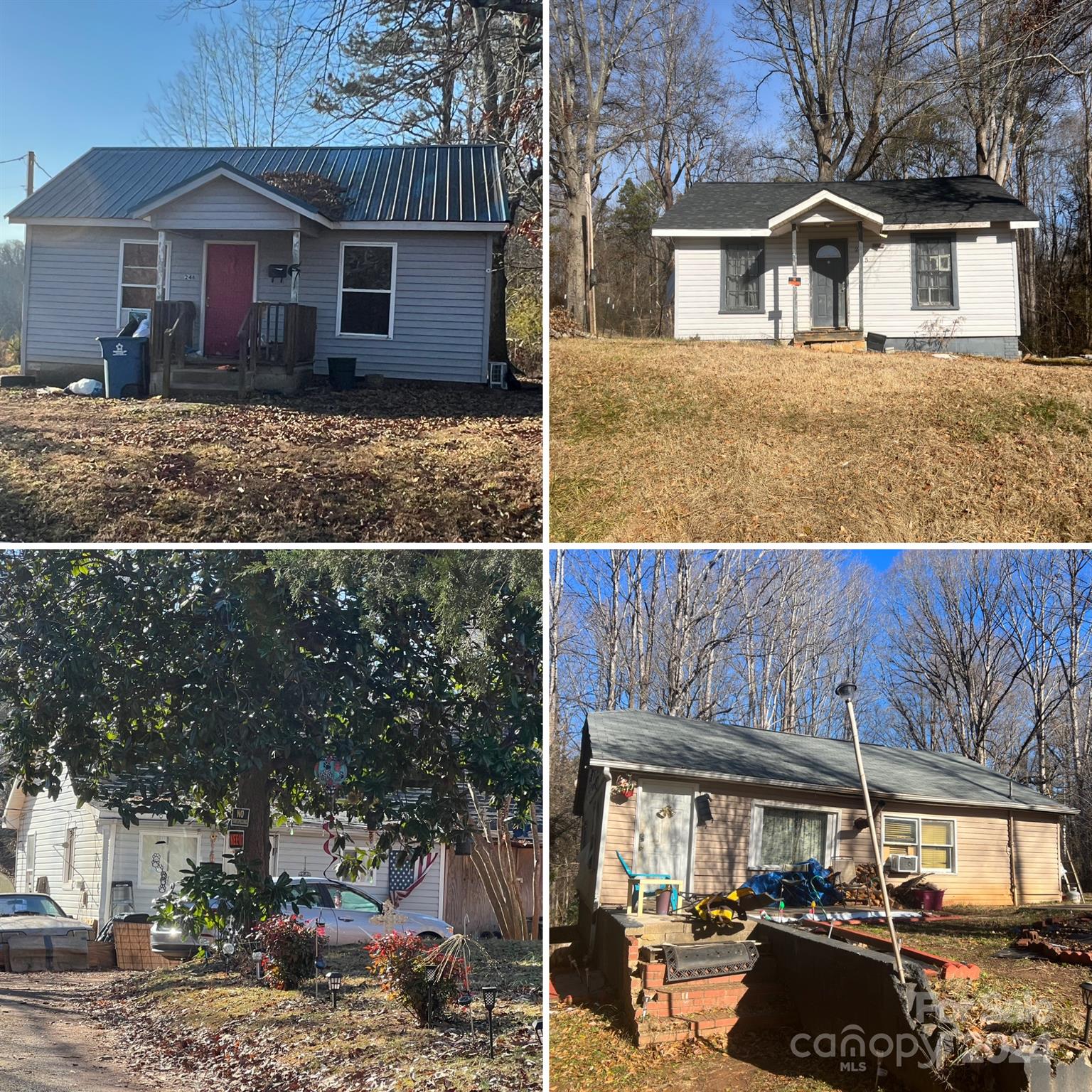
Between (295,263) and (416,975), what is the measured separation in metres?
7.76

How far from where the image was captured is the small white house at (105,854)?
8672 millimetres

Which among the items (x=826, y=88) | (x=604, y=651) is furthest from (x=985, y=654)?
(x=826, y=88)

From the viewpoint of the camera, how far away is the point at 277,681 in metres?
7.59

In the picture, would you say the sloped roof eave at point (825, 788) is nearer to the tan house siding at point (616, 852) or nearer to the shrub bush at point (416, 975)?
the tan house siding at point (616, 852)

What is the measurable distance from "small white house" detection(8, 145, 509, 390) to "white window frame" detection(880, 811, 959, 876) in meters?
7.79

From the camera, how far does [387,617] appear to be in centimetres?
753

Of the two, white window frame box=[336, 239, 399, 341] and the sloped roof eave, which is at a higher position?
white window frame box=[336, 239, 399, 341]

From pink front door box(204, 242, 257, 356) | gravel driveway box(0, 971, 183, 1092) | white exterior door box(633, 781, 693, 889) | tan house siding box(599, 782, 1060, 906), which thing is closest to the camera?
gravel driveway box(0, 971, 183, 1092)

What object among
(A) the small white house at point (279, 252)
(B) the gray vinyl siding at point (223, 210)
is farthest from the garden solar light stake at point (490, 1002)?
(B) the gray vinyl siding at point (223, 210)

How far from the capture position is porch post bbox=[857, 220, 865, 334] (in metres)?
15.4

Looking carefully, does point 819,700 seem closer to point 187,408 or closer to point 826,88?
point 826,88

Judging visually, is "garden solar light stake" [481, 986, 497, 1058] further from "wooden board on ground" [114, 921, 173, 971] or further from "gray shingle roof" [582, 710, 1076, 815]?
"wooden board on ground" [114, 921, 173, 971]

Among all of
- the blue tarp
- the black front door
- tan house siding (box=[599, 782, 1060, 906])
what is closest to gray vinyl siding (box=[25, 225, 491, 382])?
tan house siding (box=[599, 782, 1060, 906])

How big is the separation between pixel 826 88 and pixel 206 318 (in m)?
9.34
